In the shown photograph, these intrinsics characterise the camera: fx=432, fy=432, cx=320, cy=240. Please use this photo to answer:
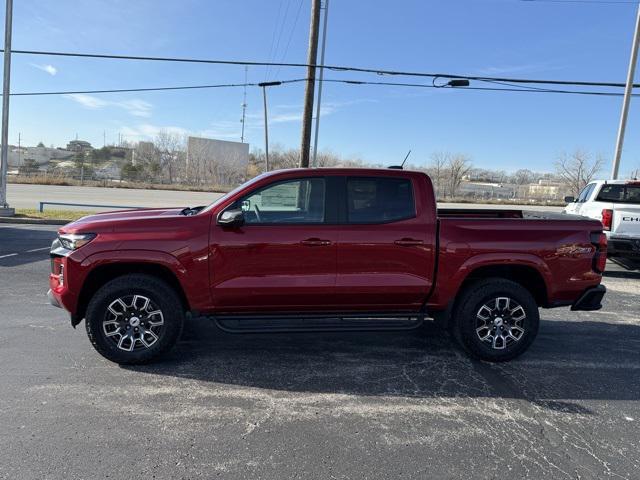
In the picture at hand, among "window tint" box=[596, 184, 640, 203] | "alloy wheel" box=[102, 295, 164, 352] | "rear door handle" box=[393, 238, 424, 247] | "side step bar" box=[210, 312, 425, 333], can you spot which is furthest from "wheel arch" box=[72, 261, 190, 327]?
"window tint" box=[596, 184, 640, 203]

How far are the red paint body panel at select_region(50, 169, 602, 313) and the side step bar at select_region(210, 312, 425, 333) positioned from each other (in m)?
0.09

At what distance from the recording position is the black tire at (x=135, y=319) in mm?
3941

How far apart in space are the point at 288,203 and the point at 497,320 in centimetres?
240

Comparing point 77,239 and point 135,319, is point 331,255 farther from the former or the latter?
point 77,239

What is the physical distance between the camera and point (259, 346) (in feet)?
15.3

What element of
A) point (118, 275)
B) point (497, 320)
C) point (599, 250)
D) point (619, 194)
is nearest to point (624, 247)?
point (619, 194)

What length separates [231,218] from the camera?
3.90 metres

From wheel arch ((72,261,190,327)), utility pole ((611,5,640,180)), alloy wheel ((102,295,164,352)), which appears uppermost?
utility pole ((611,5,640,180))

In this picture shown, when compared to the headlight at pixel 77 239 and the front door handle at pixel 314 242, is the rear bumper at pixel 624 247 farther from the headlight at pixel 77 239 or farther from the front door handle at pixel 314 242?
the headlight at pixel 77 239

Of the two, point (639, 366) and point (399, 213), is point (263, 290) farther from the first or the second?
point (639, 366)

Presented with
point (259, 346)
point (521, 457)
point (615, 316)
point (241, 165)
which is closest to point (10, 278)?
point (259, 346)

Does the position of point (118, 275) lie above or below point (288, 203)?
below

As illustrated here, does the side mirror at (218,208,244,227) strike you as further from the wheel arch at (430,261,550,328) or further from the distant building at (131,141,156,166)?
the distant building at (131,141,156,166)

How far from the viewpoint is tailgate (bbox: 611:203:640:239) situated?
27.2 feet
